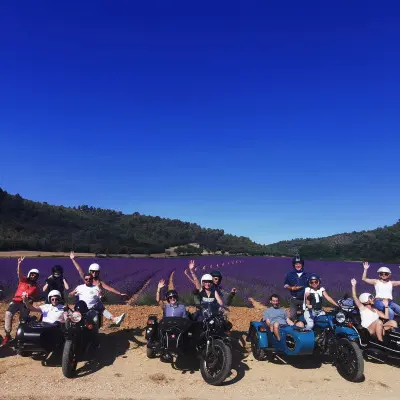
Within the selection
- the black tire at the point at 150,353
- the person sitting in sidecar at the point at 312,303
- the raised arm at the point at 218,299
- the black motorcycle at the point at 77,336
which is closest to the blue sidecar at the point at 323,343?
the person sitting in sidecar at the point at 312,303

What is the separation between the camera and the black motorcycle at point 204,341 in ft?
15.8

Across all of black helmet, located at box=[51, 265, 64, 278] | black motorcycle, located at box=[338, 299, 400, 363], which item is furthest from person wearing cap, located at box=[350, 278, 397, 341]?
black helmet, located at box=[51, 265, 64, 278]

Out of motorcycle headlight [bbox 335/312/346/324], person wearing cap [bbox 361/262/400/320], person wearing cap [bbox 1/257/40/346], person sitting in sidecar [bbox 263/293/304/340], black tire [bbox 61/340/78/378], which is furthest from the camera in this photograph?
person wearing cap [bbox 361/262/400/320]

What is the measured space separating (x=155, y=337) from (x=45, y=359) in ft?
5.91

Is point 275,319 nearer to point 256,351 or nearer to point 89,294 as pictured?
point 256,351

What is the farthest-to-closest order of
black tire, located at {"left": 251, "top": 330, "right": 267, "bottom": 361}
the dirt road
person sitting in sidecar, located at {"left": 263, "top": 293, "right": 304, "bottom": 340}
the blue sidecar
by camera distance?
black tire, located at {"left": 251, "top": 330, "right": 267, "bottom": 361}
person sitting in sidecar, located at {"left": 263, "top": 293, "right": 304, "bottom": 340}
the blue sidecar
the dirt road

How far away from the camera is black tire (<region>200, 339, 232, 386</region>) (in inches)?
187

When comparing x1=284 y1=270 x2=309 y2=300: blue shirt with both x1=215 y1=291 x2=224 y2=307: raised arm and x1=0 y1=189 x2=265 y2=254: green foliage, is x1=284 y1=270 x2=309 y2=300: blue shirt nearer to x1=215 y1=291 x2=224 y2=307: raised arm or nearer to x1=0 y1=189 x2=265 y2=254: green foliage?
x1=215 y1=291 x2=224 y2=307: raised arm

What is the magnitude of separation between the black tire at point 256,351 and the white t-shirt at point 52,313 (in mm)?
Answer: 3254

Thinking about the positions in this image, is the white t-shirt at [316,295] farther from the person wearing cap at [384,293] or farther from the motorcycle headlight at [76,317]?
the motorcycle headlight at [76,317]

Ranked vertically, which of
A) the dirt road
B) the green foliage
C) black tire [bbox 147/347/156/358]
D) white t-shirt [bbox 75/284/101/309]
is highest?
the green foliage

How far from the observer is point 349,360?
16.9 feet

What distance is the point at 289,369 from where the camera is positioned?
565cm

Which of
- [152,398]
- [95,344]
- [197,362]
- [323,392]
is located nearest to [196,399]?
[152,398]
